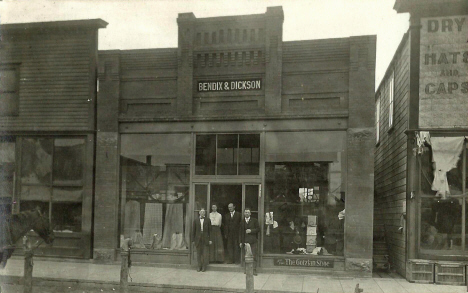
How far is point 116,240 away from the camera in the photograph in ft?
50.8

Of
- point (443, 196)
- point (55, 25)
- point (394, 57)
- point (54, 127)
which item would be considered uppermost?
point (55, 25)

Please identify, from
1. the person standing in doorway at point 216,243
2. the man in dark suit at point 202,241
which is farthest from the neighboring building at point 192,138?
the person standing in doorway at point 216,243

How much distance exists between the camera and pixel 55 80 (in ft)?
53.9

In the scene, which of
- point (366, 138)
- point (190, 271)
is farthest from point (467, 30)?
point (190, 271)

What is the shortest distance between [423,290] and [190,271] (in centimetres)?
654

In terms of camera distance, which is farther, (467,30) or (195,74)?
(195,74)

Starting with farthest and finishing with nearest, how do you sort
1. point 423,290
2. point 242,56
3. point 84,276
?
point 242,56, point 84,276, point 423,290

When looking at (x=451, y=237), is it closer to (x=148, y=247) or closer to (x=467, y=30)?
(x=467, y=30)

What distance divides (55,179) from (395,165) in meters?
11.4

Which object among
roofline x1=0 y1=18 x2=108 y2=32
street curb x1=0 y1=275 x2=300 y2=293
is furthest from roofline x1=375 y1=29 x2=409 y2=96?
roofline x1=0 y1=18 x2=108 y2=32

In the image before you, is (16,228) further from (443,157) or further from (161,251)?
(443,157)

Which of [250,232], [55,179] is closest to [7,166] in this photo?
[55,179]

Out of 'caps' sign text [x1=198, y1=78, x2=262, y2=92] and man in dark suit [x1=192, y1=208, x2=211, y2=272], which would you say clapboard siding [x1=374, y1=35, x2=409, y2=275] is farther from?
man in dark suit [x1=192, y1=208, x2=211, y2=272]

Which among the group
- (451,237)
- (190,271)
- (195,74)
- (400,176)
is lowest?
(190,271)
